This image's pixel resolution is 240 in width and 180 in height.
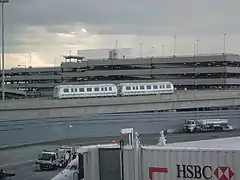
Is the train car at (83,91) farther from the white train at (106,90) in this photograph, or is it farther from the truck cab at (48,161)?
the truck cab at (48,161)

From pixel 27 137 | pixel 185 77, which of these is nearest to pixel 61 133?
pixel 27 137

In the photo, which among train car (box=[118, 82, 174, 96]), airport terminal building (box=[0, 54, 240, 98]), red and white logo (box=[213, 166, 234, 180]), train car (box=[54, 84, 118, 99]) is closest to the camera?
red and white logo (box=[213, 166, 234, 180])

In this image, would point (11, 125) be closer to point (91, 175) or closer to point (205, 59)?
point (91, 175)

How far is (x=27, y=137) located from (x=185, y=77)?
3855 inches

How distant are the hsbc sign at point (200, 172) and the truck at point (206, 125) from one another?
63.2 metres

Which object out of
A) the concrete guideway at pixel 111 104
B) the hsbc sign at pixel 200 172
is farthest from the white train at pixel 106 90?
the hsbc sign at pixel 200 172

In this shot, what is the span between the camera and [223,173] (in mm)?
14719

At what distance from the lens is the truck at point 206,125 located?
78.5 meters

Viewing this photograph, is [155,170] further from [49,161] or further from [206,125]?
[206,125]

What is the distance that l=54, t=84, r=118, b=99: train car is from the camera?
286 feet

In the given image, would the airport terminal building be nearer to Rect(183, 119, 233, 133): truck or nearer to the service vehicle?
Rect(183, 119, 233, 133): truck

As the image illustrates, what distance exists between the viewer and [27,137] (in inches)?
2532

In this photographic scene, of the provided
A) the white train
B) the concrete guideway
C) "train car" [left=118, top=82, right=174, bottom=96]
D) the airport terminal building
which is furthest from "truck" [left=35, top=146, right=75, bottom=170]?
the airport terminal building

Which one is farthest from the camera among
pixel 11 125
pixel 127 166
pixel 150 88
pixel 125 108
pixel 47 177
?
pixel 150 88
